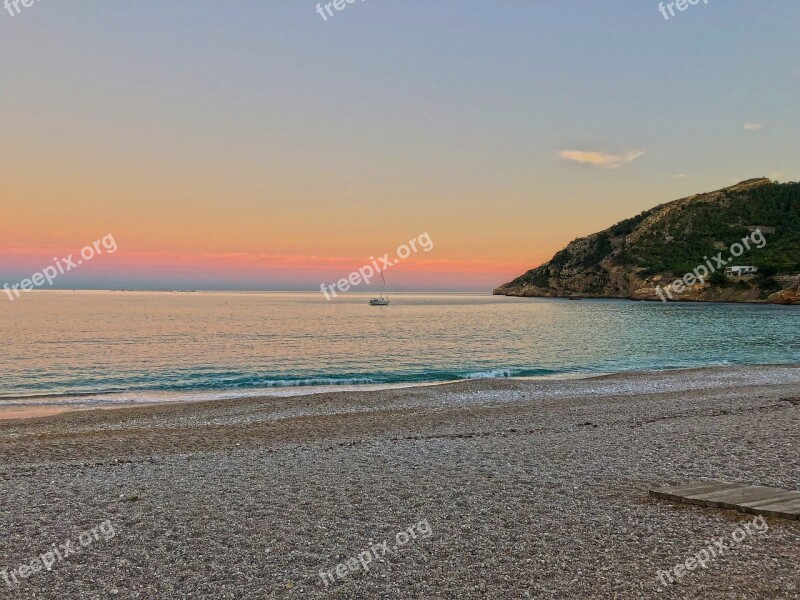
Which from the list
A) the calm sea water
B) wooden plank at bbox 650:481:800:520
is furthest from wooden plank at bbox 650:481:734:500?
the calm sea water

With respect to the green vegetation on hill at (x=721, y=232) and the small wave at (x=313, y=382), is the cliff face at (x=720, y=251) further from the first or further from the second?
the small wave at (x=313, y=382)

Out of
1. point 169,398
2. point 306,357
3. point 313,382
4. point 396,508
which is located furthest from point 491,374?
point 396,508

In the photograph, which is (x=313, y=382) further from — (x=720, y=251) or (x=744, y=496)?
(x=720, y=251)

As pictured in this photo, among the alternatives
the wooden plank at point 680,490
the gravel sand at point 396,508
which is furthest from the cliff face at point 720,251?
the wooden plank at point 680,490

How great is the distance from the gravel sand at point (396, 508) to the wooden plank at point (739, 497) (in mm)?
231

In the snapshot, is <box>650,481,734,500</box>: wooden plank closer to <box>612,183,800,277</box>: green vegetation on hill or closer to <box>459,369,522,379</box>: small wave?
<box>459,369,522,379</box>: small wave

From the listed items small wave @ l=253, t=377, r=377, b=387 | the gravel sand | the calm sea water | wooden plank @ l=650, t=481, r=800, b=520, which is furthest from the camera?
small wave @ l=253, t=377, r=377, b=387

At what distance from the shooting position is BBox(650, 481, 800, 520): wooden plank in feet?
24.9

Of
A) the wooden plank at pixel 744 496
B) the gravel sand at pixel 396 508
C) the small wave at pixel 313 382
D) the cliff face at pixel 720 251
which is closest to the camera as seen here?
the gravel sand at pixel 396 508

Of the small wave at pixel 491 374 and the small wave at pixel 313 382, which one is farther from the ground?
the small wave at pixel 313 382

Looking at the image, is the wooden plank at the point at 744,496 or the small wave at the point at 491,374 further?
the small wave at the point at 491,374

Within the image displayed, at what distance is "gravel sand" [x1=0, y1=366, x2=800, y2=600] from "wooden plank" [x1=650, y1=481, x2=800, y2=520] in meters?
0.23

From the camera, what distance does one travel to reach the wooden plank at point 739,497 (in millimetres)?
7602

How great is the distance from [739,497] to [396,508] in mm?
4901
